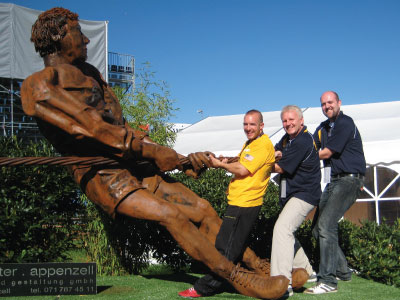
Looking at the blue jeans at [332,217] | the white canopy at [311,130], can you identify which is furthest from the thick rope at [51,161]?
the white canopy at [311,130]

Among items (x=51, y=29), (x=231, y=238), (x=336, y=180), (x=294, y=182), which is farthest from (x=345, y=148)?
(x=51, y=29)

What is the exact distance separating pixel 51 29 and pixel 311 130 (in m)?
7.27

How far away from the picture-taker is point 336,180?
448 centimetres

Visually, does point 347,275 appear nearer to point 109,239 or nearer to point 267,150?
point 267,150

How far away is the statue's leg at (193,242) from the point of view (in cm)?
318

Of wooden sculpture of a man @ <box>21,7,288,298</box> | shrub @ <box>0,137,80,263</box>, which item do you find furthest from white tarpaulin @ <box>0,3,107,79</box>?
wooden sculpture of a man @ <box>21,7,288,298</box>

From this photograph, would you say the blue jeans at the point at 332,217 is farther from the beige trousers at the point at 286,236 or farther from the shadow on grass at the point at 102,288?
the shadow on grass at the point at 102,288

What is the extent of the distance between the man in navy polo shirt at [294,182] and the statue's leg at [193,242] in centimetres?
54

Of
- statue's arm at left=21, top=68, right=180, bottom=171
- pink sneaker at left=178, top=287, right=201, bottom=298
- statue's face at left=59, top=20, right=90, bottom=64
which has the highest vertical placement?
statue's face at left=59, top=20, right=90, bottom=64

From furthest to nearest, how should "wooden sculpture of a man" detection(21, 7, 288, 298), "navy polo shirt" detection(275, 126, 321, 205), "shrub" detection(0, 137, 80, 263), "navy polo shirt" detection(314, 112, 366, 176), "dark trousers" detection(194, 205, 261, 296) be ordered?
1. "navy polo shirt" detection(314, 112, 366, 176)
2. "shrub" detection(0, 137, 80, 263)
3. "navy polo shirt" detection(275, 126, 321, 205)
4. "dark trousers" detection(194, 205, 261, 296)
5. "wooden sculpture of a man" detection(21, 7, 288, 298)

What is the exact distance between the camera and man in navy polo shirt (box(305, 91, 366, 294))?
4.23 meters

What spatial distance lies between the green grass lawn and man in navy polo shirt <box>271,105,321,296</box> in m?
0.52

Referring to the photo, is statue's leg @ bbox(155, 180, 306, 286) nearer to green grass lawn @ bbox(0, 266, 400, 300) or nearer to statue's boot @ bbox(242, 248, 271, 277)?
statue's boot @ bbox(242, 248, 271, 277)

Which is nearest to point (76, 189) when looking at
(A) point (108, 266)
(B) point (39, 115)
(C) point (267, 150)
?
(A) point (108, 266)
